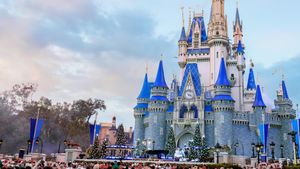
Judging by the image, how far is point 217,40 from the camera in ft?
214

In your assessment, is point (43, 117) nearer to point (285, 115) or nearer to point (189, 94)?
point (189, 94)

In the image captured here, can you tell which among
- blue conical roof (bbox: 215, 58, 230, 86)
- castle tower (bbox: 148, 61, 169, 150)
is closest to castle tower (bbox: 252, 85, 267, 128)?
blue conical roof (bbox: 215, 58, 230, 86)

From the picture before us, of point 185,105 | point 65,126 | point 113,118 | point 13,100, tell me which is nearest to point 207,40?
point 185,105

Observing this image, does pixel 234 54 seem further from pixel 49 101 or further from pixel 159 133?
pixel 49 101

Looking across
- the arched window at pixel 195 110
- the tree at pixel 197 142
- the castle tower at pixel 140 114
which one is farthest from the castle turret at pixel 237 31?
the tree at pixel 197 142

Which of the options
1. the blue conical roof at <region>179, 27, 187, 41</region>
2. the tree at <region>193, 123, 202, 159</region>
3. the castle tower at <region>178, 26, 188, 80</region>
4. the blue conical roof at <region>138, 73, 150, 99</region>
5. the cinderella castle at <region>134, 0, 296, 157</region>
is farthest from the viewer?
the blue conical roof at <region>179, 27, 187, 41</region>

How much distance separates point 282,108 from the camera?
2415 inches

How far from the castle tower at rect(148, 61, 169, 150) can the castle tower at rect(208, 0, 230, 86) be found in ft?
34.4

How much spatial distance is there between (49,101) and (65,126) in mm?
6254

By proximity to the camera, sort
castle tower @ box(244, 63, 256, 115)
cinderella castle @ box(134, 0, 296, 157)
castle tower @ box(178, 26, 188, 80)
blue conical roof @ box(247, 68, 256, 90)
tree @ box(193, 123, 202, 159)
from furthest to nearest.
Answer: castle tower @ box(178, 26, 188, 80) < blue conical roof @ box(247, 68, 256, 90) < castle tower @ box(244, 63, 256, 115) < cinderella castle @ box(134, 0, 296, 157) < tree @ box(193, 123, 202, 159)

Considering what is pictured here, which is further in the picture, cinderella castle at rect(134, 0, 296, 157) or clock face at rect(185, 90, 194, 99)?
clock face at rect(185, 90, 194, 99)

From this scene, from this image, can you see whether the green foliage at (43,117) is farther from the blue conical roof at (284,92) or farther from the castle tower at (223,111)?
the blue conical roof at (284,92)

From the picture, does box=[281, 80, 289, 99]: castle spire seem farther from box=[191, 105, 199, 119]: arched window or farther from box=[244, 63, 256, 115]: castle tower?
box=[191, 105, 199, 119]: arched window

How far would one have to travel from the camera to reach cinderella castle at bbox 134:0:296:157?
57.7 m
